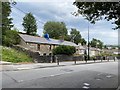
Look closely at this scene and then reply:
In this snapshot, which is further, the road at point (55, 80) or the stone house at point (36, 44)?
the stone house at point (36, 44)

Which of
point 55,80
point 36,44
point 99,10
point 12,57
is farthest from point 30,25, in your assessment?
point 99,10

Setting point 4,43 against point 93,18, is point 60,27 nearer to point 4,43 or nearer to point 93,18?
point 4,43

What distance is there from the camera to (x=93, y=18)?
38.1 feet

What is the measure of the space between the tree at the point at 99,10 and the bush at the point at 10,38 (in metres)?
42.3

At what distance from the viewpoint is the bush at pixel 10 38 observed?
173ft

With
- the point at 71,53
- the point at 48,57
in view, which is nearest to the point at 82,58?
the point at 71,53

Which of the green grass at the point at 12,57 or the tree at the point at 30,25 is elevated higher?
the tree at the point at 30,25

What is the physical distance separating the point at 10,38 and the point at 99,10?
157 feet

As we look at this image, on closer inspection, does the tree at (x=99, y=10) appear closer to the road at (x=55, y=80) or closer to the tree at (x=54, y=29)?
the road at (x=55, y=80)

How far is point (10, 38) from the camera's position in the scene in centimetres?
5728

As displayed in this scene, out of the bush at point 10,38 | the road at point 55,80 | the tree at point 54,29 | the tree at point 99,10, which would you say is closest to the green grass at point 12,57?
the bush at point 10,38

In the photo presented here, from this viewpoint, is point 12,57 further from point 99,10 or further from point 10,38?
point 99,10

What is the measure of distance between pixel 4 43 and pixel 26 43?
24.5 feet

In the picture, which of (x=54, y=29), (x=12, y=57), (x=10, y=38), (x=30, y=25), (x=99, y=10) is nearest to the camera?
(x=99, y=10)
